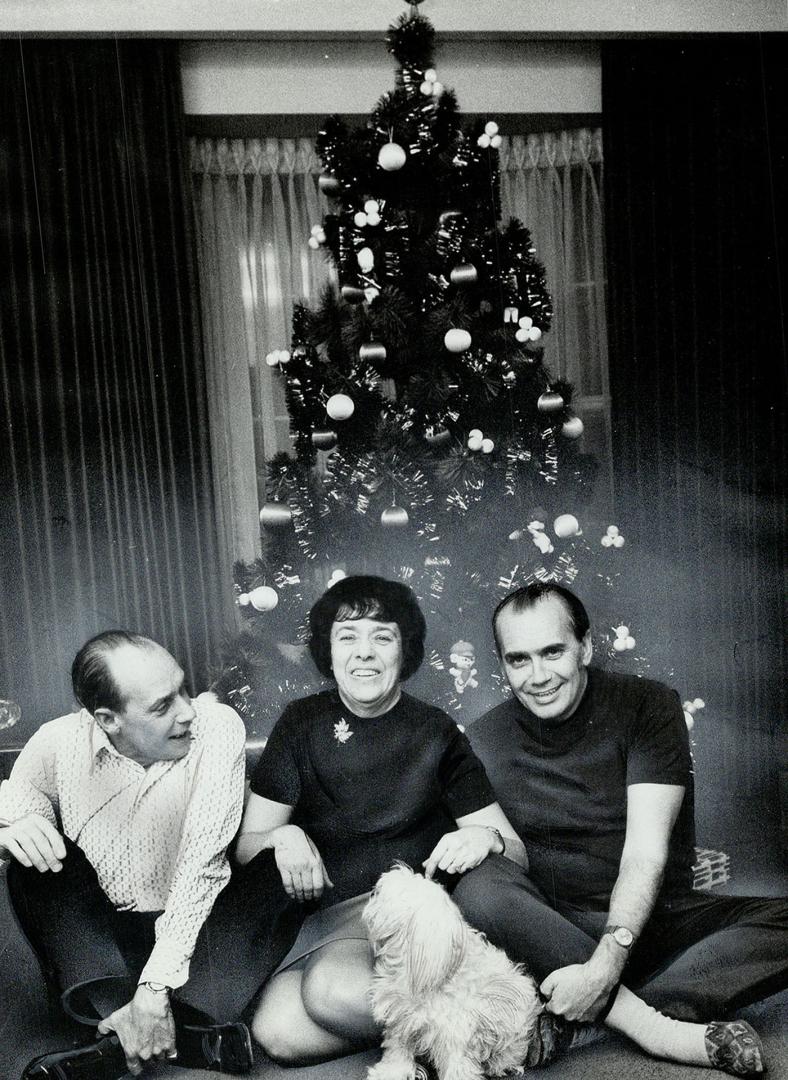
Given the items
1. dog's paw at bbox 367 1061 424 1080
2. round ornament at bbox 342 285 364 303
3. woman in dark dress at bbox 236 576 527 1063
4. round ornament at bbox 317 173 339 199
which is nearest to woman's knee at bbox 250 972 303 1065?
woman in dark dress at bbox 236 576 527 1063

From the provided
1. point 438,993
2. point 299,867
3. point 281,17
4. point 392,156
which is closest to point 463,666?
point 299,867

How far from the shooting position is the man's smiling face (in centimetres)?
207

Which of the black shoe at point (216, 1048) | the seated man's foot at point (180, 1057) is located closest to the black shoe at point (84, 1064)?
the seated man's foot at point (180, 1057)

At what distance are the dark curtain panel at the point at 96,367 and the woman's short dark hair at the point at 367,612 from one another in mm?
252

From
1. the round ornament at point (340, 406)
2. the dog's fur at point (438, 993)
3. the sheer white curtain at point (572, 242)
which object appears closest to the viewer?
the dog's fur at point (438, 993)

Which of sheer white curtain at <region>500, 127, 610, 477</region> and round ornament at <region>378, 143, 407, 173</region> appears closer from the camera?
round ornament at <region>378, 143, 407, 173</region>

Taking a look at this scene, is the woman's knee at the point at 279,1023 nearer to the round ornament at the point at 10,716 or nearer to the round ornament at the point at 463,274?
the round ornament at the point at 10,716

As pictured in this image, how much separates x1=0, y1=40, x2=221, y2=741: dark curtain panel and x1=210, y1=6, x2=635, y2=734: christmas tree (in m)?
0.22

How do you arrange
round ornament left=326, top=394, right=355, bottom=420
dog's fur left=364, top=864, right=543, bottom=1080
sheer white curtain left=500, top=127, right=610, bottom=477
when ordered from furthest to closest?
1. sheer white curtain left=500, top=127, right=610, bottom=477
2. round ornament left=326, top=394, right=355, bottom=420
3. dog's fur left=364, top=864, right=543, bottom=1080

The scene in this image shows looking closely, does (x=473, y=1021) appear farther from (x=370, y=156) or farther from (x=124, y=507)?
(x=370, y=156)

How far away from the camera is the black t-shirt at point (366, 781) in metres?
2.01

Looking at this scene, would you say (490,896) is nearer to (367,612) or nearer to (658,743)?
(658,743)

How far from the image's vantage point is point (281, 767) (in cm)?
203

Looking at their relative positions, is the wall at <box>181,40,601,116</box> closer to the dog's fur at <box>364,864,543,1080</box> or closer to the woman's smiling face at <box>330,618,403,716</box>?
the woman's smiling face at <box>330,618,403,716</box>
